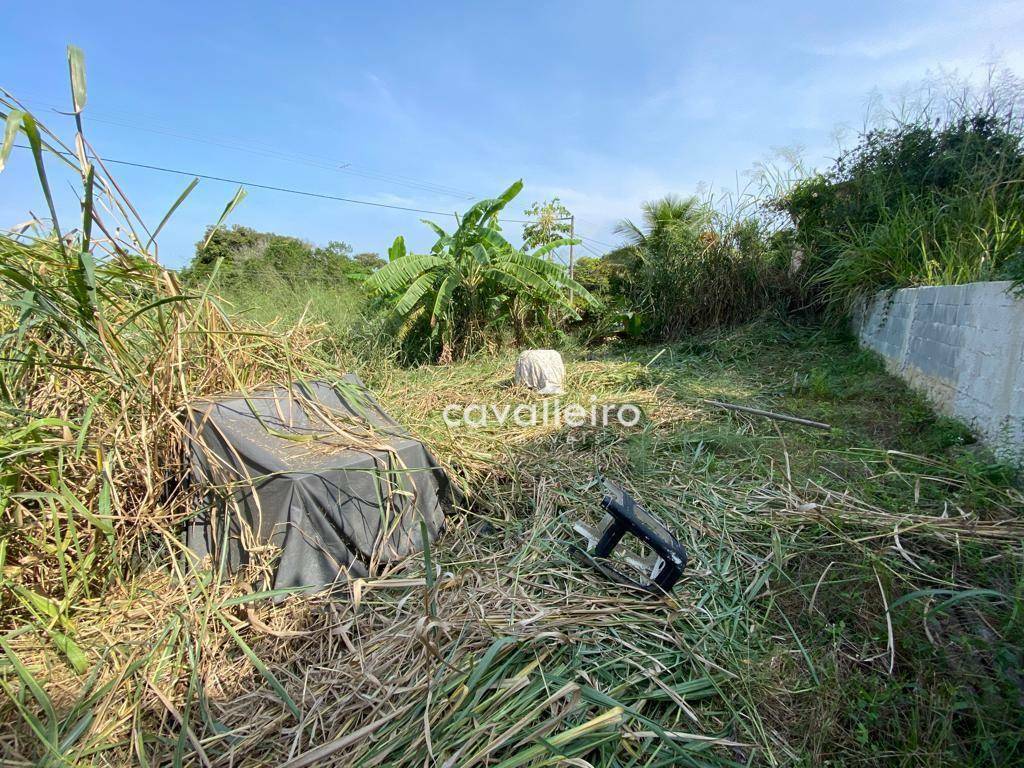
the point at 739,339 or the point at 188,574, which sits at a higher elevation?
the point at 739,339

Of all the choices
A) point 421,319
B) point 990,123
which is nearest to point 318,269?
point 421,319

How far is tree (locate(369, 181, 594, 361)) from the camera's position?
6.74 m

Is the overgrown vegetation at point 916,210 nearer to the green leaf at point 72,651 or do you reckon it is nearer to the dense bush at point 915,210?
the dense bush at point 915,210

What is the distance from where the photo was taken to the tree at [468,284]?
674 centimetres

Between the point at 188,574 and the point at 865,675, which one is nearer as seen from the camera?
the point at 865,675

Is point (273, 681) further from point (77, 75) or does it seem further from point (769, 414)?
point (769, 414)

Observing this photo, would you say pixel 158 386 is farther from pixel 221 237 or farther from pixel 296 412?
pixel 221 237

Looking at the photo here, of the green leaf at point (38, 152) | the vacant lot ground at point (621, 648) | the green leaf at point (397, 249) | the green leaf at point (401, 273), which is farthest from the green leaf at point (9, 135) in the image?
the green leaf at point (397, 249)

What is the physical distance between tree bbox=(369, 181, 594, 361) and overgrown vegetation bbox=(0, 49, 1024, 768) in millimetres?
4169

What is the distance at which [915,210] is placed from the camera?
498 cm

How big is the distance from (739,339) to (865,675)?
19.8ft

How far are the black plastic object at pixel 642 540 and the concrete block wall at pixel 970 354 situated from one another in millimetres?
2171

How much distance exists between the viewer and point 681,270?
7777 mm

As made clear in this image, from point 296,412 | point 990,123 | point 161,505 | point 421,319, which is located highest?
point 990,123
